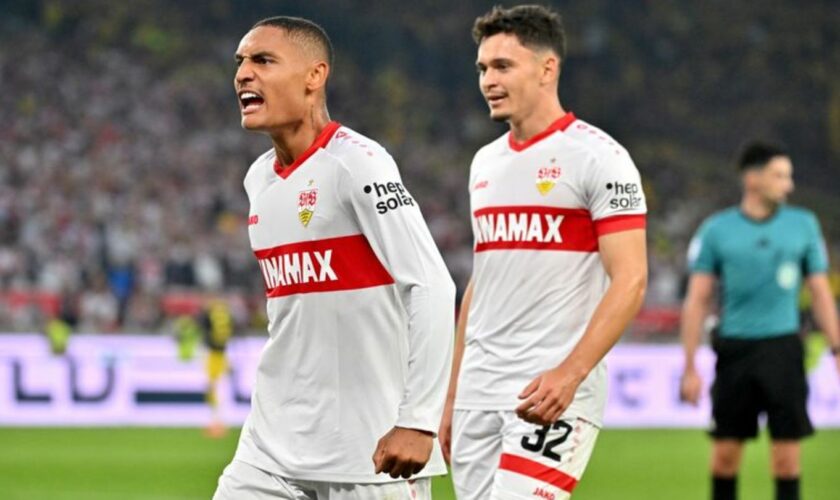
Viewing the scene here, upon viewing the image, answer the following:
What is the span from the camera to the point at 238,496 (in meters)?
4.12

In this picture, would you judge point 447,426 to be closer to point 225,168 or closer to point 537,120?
point 537,120

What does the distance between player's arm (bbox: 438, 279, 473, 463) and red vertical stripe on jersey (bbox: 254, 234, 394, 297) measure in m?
1.23

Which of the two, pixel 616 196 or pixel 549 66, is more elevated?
pixel 549 66

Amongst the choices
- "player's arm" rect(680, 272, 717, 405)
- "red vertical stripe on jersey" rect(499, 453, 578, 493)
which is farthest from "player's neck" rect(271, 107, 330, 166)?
"player's arm" rect(680, 272, 717, 405)

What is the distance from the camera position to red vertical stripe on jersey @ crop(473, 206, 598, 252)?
4992mm

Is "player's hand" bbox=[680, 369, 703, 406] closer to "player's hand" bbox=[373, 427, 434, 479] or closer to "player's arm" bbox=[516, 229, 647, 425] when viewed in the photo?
"player's arm" bbox=[516, 229, 647, 425]

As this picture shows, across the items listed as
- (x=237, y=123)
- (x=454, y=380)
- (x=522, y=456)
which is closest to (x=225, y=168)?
(x=237, y=123)

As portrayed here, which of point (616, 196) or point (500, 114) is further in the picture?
point (500, 114)

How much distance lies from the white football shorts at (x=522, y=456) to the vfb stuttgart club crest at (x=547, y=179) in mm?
733

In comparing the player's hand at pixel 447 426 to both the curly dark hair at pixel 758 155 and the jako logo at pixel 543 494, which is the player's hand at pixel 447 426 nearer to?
the jako logo at pixel 543 494

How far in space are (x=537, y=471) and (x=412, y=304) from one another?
1.21 m

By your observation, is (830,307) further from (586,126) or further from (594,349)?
(594,349)

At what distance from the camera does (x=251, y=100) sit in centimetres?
414

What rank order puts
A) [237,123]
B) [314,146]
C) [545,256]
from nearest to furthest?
[314,146]
[545,256]
[237,123]
